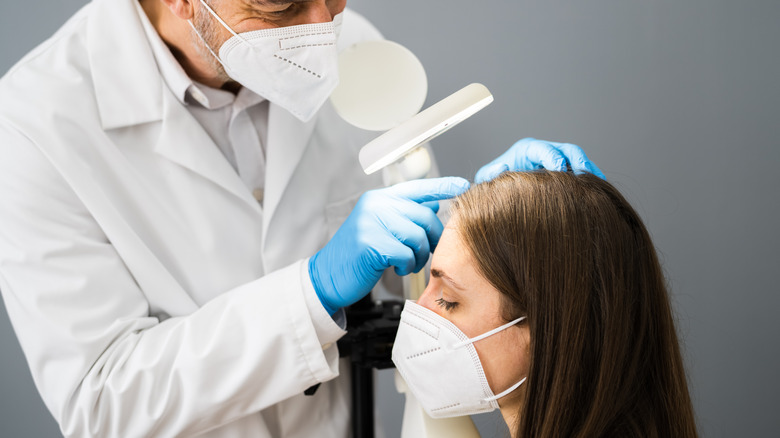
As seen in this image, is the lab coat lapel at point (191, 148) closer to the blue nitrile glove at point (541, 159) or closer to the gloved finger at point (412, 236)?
the gloved finger at point (412, 236)

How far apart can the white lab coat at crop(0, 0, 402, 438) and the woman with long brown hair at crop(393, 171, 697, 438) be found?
239 millimetres

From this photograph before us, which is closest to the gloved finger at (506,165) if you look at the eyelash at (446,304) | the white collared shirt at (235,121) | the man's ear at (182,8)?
the eyelash at (446,304)

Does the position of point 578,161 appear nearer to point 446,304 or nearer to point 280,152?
point 446,304

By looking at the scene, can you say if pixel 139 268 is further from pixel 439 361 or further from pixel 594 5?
pixel 594 5

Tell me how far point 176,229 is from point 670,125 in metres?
1.33

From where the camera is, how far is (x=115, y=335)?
3.83 feet

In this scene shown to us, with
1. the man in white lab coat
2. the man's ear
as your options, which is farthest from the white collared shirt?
the man's ear

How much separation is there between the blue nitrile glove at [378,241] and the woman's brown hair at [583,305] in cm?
13

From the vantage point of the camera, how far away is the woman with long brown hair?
1014mm

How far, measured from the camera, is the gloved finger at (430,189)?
1.20 m

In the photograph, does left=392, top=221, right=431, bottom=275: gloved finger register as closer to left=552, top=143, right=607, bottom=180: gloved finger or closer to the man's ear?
left=552, top=143, right=607, bottom=180: gloved finger

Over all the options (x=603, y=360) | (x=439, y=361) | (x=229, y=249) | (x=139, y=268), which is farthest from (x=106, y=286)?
(x=603, y=360)

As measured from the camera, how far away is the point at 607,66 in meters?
1.79

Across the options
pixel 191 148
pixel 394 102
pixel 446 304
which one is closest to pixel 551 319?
pixel 446 304
